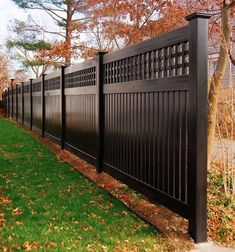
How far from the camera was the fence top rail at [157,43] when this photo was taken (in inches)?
136

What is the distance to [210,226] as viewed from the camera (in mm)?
3637

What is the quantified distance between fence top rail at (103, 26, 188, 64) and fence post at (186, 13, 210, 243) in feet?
0.62

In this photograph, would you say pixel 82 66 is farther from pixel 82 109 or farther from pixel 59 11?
pixel 59 11

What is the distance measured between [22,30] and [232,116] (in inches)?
850

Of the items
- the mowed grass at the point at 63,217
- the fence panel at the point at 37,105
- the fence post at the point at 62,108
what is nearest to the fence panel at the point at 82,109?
the fence post at the point at 62,108

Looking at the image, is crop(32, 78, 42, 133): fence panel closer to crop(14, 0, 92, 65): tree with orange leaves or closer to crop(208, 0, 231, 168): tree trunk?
crop(208, 0, 231, 168): tree trunk

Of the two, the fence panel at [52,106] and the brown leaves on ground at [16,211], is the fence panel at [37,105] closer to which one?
the fence panel at [52,106]

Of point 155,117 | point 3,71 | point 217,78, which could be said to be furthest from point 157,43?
point 3,71

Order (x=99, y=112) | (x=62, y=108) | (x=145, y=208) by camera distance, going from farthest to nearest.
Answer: (x=62, y=108) < (x=99, y=112) < (x=145, y=208)

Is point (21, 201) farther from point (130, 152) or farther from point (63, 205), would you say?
point (130, 152)

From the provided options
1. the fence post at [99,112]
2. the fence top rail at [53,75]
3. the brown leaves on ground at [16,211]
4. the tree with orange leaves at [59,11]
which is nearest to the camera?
the brown leaves on ground at [16,211]

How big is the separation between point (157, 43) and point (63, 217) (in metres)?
1.91

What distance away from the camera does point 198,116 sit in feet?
10.5

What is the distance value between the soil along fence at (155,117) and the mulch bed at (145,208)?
14 cm
